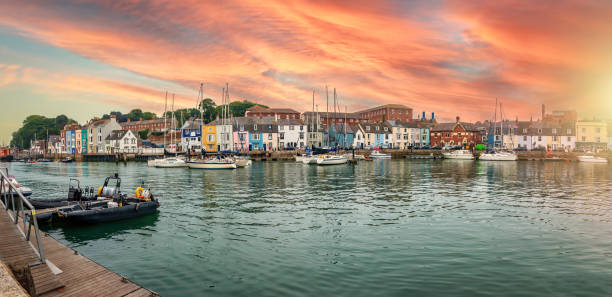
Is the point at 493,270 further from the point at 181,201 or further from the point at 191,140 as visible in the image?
the point at 191,140

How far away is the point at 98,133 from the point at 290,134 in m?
75.6

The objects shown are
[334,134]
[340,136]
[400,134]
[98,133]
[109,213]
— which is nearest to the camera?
[109,213]

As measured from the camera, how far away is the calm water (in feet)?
36.6

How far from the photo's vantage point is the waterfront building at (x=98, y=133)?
12912cm

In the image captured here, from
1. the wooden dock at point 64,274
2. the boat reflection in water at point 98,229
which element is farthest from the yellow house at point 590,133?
the wooden dock at point 64,274

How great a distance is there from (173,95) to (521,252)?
9399 centimetres

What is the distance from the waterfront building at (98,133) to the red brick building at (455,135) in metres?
121

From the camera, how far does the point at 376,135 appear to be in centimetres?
12344

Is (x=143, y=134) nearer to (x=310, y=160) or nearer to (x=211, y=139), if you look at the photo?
(x=211, y=139)

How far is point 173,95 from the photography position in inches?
3733

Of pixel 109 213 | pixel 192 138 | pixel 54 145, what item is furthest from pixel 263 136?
pixel 54 145

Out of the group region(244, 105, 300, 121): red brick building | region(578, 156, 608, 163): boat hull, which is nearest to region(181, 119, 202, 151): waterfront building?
region(244, 105, 300, 121): red brick building

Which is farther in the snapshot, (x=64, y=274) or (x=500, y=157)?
(x=500, y=157)

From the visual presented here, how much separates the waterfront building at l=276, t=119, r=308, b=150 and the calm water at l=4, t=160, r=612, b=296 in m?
80.4
